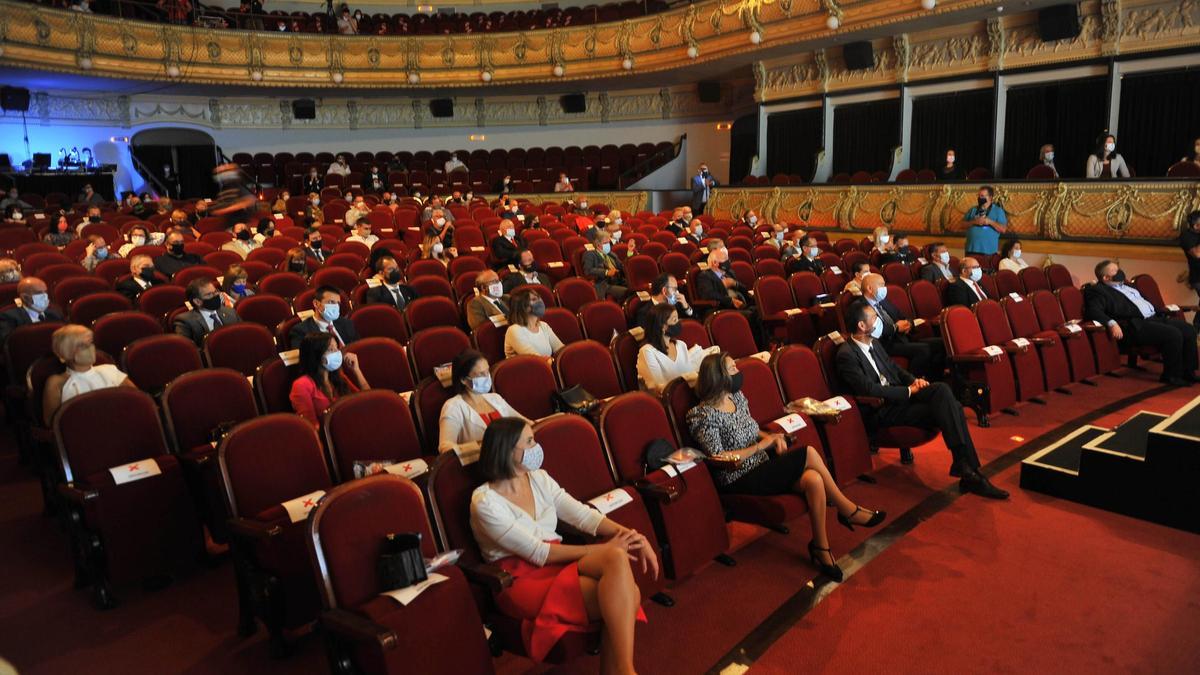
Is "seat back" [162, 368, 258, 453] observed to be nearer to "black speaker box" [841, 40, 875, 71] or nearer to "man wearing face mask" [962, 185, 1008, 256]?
"man wearing face mask" [962, 185, 1008, 256]

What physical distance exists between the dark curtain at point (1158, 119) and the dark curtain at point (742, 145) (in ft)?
24.2

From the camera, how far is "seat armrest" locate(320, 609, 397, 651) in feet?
6.87

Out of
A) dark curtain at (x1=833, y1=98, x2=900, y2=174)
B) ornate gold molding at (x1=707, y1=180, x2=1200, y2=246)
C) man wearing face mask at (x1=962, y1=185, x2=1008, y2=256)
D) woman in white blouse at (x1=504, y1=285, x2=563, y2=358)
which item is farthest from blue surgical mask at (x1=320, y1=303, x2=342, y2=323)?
dark curtain at (x1=833, y1=98, x2=900, y2=174)

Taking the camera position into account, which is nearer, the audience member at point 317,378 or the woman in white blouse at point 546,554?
the woman in white blouse at point 546,554

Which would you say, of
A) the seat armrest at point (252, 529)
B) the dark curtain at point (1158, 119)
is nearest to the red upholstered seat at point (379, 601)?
the seat armrest at point (252, 529)

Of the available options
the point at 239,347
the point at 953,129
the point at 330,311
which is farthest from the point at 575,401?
the point at 953,129

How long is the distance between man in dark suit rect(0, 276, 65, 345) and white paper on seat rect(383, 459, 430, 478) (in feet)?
11.0

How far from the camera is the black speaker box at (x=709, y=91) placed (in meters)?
17.3

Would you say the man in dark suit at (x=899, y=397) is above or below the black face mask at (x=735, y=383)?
below

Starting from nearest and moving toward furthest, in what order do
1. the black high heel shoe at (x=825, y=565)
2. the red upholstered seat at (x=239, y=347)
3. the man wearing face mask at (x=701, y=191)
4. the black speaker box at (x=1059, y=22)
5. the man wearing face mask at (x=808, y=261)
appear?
the black high heel shoe at (x=825, y=565) → the red upholstered seat at (x=239, y=347) → the man wearing face mask at (x=808, y=261) → the black speaker box at (x=1059, y=22) → the man wearing face mask at (x=701, y=191)

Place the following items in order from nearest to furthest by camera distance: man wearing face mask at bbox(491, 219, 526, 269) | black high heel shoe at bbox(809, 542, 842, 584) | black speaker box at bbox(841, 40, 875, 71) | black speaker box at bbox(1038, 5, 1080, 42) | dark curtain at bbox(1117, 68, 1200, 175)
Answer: black high heel shoe at bbox(809, 542, 842, 584), man wearing face mask at bbox(491, 219, 526, 269), dark curtain at bbox(1117, 68, 1200, 175), black speaker box at bbox(1038, 5, 1080, 42), black speaker box at bbox(841, 40, 875, 71)

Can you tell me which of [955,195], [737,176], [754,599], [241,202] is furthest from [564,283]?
[737,176]

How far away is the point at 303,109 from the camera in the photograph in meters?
18.2

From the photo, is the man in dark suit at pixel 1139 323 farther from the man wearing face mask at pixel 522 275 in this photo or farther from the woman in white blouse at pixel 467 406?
the woman in white blouse at pixel 467 406
